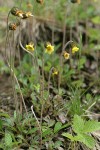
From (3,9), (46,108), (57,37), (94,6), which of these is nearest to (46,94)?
(46,108)

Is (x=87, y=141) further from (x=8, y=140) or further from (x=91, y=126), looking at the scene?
(x=8, y=140)

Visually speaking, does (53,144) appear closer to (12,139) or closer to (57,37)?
(12,139)

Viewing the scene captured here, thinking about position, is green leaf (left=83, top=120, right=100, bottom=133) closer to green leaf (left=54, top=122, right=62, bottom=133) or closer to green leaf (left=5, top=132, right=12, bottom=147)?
green leaf (left=54, top=122, right=62, bottom=133)

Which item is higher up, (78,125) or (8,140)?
(78,125)

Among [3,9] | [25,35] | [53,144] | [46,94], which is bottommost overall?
[53,144]

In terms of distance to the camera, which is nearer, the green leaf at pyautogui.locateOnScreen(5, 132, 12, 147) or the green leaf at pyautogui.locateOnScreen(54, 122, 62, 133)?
the green leaf at pyautogui.locateOnScreen(5, 132, 12, 147)

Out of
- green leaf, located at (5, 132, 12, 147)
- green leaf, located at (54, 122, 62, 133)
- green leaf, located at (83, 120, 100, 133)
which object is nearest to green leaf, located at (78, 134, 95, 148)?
green leaf, located at (83, 120, 100, 133)

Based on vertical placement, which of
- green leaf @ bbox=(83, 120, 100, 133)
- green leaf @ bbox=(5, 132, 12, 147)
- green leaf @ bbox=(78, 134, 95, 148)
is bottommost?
green leaf @ bbox=(5, 132, 12, 147)

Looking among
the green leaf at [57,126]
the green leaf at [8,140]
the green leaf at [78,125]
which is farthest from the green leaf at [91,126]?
the green leaf at [8,140]

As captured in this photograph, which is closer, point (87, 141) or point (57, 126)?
point (87, 141)

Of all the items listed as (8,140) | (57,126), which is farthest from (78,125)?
(8,140)

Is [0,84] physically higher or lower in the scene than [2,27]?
lower
